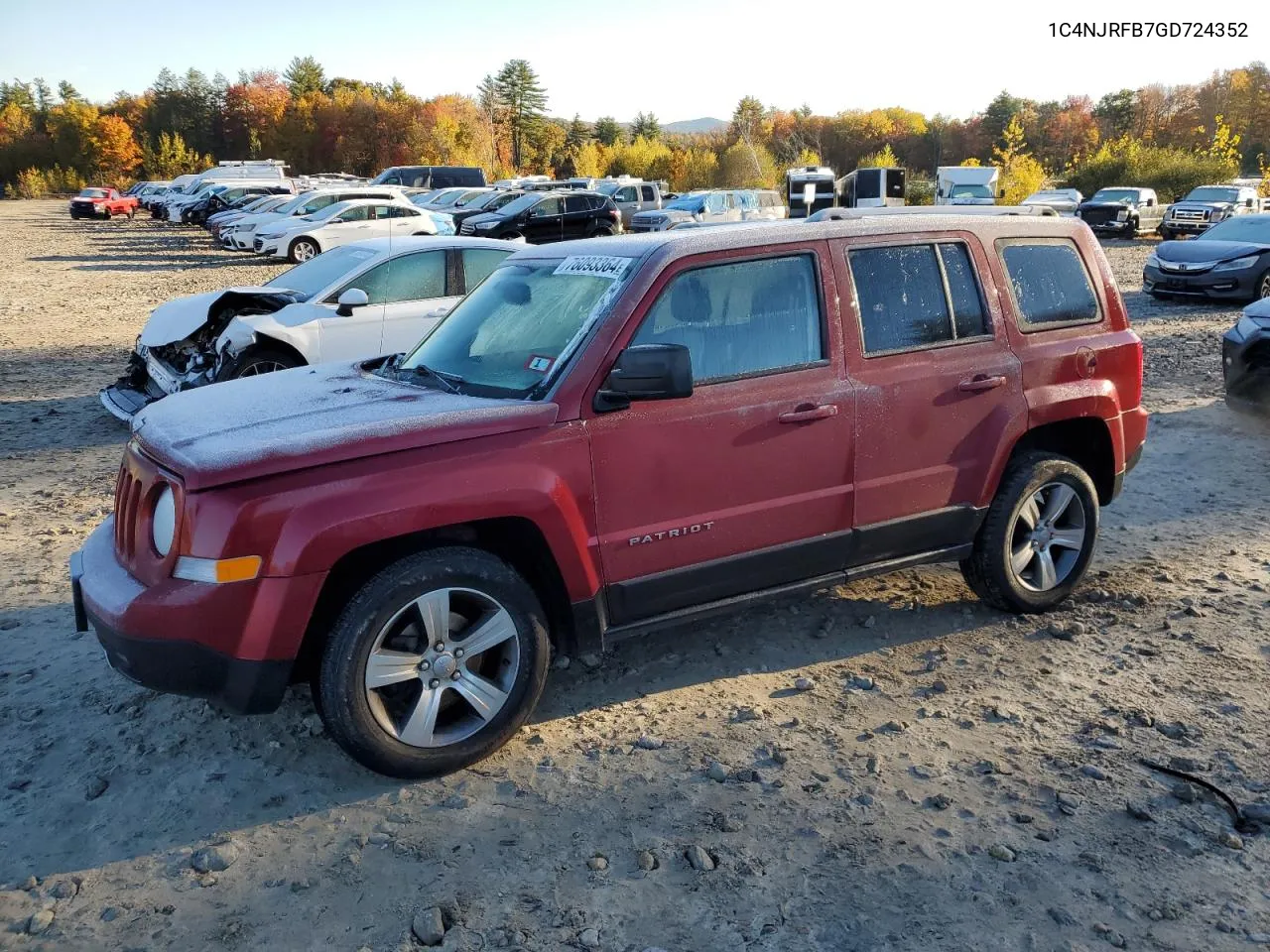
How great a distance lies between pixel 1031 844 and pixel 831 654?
4.81 ft

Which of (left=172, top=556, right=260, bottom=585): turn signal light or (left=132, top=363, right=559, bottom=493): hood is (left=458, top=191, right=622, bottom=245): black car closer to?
(left=132, top=363, right=559, bottom=493): hood

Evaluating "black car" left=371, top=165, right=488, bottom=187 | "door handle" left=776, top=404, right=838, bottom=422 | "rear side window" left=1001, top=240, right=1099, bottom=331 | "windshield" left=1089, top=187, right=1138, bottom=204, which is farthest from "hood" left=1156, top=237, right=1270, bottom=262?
"black car" left=371, top=165, right=488, bottom=187

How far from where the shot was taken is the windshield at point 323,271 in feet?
30.4

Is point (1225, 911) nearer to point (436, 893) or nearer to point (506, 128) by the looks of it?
point (436, 893)

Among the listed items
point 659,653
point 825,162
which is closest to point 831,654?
point 659,653

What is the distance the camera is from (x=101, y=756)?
375 cm

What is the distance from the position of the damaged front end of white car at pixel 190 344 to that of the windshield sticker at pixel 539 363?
5.34 meters

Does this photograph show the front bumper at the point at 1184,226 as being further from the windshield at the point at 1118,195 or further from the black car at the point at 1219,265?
the black car at the point at 1219,265

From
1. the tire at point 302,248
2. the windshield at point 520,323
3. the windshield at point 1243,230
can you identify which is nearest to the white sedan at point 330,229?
the tire at point 302,248

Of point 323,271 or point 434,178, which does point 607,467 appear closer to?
point 323,271

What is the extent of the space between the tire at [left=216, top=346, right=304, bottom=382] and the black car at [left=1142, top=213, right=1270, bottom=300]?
1340 centimetres

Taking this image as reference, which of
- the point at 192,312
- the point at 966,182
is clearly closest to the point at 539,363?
the point at 192,312

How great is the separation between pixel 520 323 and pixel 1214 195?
32249 millimetres

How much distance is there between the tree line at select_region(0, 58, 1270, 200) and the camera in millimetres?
71000
